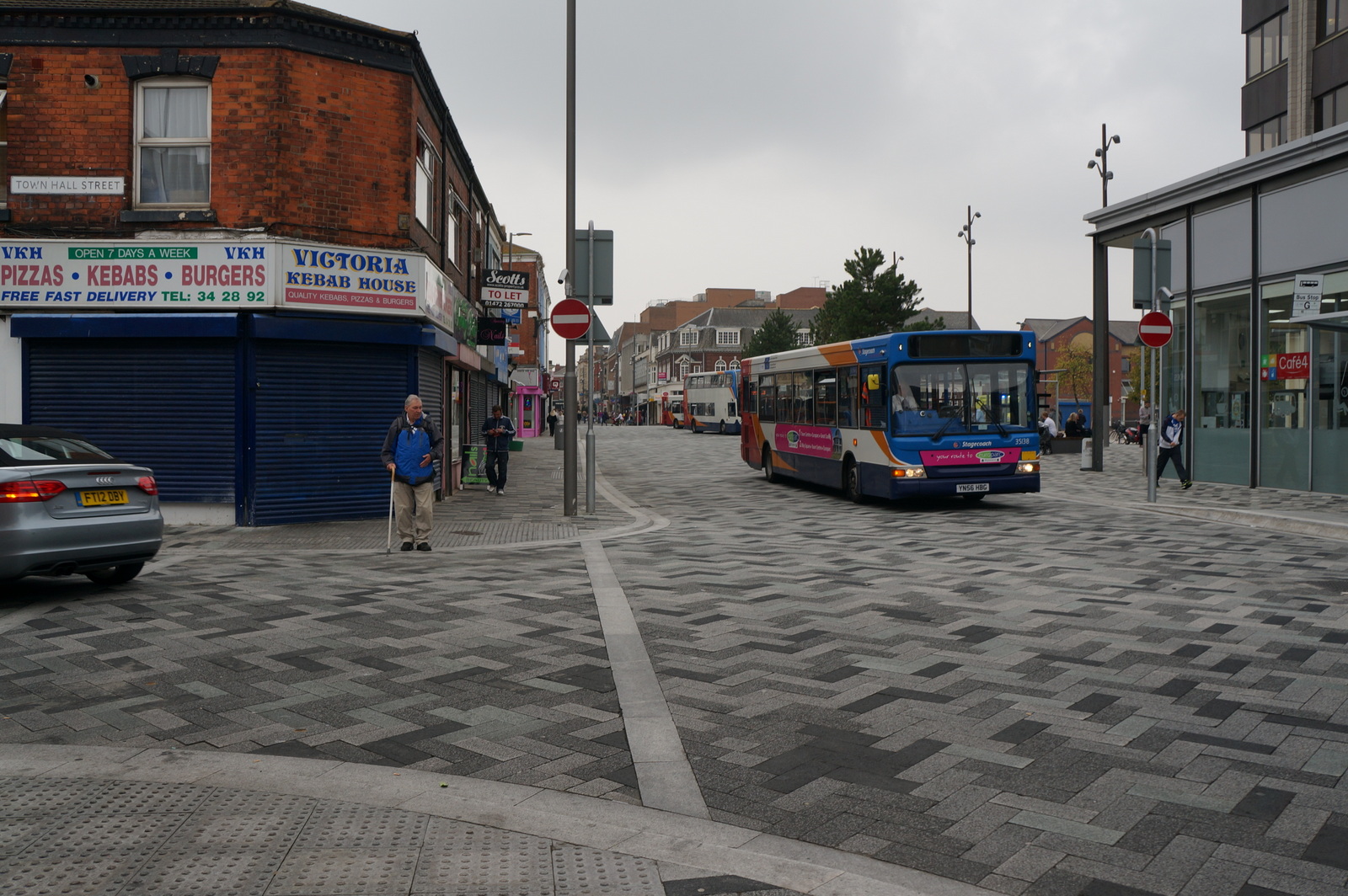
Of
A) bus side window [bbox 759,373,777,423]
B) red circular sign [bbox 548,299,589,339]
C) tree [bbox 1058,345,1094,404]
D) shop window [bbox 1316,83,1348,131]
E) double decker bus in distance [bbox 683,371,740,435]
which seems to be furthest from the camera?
tree [bbox 1058,345,1094,404]

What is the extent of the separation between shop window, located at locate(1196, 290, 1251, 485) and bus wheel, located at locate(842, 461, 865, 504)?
8338 millimetres

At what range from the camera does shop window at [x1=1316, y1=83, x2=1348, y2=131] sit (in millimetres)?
26469

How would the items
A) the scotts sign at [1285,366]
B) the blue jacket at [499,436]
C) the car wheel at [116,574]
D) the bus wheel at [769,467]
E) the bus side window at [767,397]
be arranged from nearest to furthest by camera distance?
the car wheel at [116,574] < the scotts sign at [1285,366] < the blue jacket at [499,436] < the bus side window at [767,397] < the bus wheel at [769,467]

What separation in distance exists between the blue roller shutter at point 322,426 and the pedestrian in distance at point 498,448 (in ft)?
11.8

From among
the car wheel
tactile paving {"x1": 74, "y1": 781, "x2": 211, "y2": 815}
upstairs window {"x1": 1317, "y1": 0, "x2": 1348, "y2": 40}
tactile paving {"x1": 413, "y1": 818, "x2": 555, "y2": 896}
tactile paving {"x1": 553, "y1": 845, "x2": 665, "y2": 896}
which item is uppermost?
upstairs window {"x1": 1317, "y1": 0, "x2": 1348, "y2": 40}

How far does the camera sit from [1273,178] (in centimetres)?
1989

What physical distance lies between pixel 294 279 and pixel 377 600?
24.5 ft

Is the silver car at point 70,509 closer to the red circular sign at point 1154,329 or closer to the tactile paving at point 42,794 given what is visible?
the tactile paving at point 42,794

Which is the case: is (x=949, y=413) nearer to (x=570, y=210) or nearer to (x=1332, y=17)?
(x=570, y=210)

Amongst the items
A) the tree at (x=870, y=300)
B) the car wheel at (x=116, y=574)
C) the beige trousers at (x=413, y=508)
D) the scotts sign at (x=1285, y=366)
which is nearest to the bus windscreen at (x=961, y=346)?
the scotts sign at (x=1285, y=366)

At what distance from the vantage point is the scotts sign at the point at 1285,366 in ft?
62.6

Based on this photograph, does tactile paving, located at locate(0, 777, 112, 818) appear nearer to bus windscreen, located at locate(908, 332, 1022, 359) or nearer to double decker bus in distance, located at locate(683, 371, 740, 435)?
bus windscreen, located at locate(908, 332, 1022, 359)

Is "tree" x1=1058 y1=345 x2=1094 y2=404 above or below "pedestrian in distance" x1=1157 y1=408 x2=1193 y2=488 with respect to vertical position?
above

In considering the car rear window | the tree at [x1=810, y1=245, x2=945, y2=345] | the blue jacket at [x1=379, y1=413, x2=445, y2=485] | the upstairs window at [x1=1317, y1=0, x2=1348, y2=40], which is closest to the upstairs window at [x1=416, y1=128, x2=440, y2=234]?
the blue jacket at [x1=379, y1=413, x2=445, y2=485]
